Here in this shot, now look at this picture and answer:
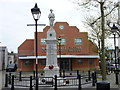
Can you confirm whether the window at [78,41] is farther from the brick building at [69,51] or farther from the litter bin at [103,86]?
the litter bin at [103,86]

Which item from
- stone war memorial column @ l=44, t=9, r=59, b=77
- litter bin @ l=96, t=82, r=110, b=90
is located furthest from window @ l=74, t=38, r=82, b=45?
litter bin @ l=96, t=82, r=110, b=90

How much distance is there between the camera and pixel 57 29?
166ft

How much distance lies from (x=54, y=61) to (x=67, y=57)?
97.1 feet

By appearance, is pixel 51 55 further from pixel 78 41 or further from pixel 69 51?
pixel 78 41

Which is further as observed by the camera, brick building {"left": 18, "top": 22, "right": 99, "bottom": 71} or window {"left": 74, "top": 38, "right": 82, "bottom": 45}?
window {"left": 74, "top": 38, "right": 82, "bottom": 45}

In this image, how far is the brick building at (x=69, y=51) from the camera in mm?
49594

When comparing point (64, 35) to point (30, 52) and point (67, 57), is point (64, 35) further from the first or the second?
point (30, 52)

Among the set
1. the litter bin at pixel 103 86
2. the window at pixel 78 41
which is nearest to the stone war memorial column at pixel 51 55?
the litter bin at pixel 103 86

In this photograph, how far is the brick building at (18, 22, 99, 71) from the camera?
49.6 metres

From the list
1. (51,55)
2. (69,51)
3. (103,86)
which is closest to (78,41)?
(69,51)

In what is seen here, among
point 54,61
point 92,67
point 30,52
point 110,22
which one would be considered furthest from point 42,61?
point 54,61

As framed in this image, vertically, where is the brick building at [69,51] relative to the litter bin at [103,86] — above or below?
above

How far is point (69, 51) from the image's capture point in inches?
1966

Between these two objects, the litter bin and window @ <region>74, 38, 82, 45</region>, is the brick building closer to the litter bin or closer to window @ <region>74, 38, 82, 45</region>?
window @ <region>74, 38, 82, 45</region>
